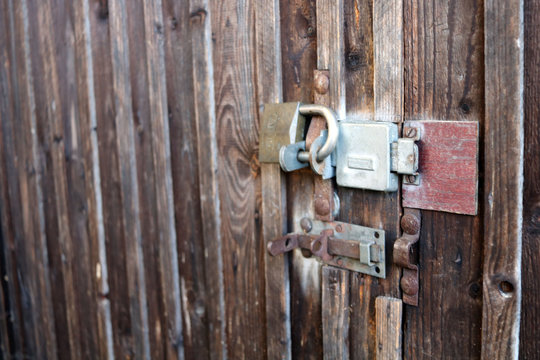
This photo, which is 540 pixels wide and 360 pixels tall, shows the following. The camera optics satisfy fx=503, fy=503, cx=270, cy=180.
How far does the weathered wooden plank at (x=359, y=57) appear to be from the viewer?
3.72 ft

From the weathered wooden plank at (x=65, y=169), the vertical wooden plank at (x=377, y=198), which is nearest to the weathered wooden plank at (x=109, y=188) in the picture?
the weathered wooden plank at (x=65, y=169)

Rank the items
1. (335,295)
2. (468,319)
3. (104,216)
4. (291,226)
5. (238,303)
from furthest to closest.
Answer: (104,216) → (238,303) → (291,226) → (335,295) → (468,319)

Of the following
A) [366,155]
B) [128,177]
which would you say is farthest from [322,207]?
[128,177]

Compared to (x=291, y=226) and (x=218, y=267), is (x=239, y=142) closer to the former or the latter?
(x=291, y=226)

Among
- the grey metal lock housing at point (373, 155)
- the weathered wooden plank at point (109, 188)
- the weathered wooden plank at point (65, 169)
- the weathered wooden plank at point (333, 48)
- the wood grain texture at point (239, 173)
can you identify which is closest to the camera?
the grey metal lock housing at point (373, 155)

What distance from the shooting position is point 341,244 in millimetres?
1203

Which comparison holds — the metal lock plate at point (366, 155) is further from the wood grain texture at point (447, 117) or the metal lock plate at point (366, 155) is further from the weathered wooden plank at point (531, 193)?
the weathered wooden plank at point (531, 193)

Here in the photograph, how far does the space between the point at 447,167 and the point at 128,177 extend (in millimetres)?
1183

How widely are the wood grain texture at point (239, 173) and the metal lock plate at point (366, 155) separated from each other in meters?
0.33

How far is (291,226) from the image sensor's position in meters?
1.35

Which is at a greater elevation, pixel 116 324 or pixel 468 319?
pixel 468 319

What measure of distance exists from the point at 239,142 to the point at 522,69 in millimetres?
770

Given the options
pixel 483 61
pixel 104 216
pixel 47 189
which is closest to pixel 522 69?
pixel 483 61

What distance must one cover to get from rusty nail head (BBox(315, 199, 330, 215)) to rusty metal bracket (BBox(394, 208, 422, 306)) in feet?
0.64
